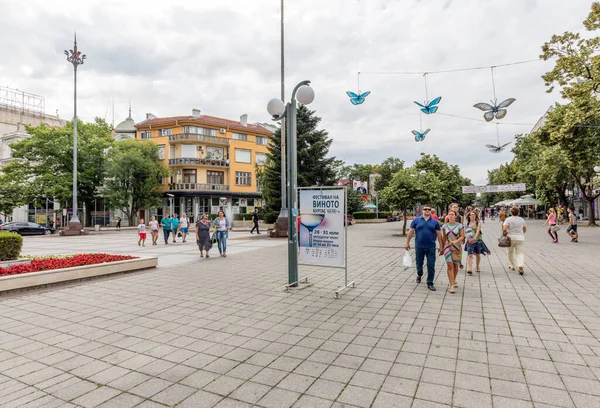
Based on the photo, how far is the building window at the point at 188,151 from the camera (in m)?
47.8

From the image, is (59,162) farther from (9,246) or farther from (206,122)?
(9,246)

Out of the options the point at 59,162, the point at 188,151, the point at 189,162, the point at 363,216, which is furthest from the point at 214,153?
the point at 363,216

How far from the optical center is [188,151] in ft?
157

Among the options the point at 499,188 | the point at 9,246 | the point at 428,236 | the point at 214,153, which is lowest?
the point at 9,246

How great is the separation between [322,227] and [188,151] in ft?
144

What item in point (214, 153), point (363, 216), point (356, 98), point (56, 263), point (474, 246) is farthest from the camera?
point (214, 153)

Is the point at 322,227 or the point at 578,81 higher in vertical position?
the point at 578,81

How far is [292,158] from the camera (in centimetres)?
763

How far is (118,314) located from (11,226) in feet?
115

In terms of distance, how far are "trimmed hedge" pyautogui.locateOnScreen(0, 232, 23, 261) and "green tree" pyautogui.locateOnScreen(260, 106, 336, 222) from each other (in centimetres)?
2087

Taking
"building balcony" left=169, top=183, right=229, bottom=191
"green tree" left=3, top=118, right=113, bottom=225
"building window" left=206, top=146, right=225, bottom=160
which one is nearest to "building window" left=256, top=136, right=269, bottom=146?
"building window" left=206, top=146, right=225, bottom=160

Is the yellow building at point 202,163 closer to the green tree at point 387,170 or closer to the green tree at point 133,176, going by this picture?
the green tree at point 133,176

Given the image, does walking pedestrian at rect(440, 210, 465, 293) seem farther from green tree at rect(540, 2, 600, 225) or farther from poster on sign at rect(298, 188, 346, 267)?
green tree at rect(540, 2, 600, 225)

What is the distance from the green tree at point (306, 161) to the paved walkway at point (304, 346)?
2240 centimetres
